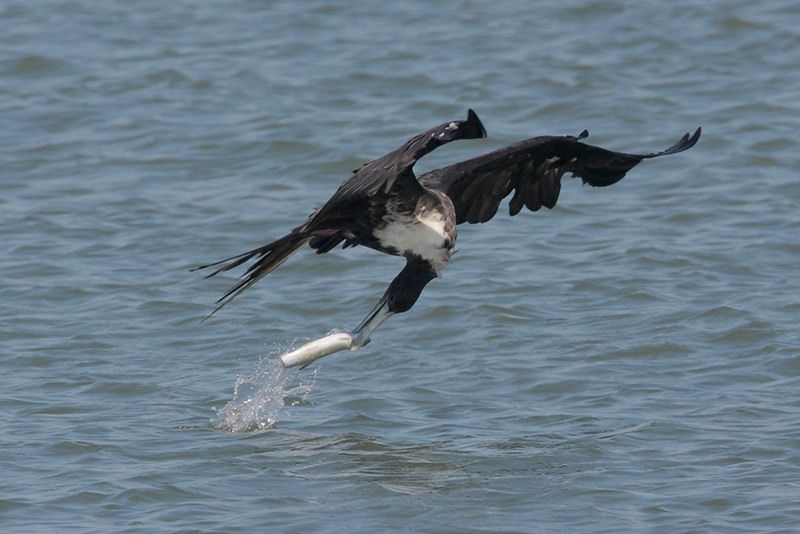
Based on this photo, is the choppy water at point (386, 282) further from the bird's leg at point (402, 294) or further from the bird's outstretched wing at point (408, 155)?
the bird's outstretched wing at point (408, 155)

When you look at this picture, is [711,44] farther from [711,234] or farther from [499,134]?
[711,234]

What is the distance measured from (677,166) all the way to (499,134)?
167cm

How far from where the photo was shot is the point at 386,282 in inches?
455

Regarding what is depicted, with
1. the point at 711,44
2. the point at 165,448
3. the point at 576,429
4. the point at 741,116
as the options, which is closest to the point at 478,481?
the point at 576,429

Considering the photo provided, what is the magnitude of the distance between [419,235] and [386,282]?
327 centimetres

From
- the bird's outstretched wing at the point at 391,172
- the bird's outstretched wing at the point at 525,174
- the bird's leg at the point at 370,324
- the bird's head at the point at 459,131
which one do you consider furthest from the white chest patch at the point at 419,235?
the bird's head at the point at 459,131

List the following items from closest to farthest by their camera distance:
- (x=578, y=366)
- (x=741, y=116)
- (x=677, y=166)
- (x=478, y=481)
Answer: (x=478, y=481) < (x=578, y=366) < (x=677, y=166) < (x=741, y=116)

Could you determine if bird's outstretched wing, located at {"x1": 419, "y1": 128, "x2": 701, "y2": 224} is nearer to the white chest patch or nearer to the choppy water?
the white chest patch

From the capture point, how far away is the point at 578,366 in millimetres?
9859

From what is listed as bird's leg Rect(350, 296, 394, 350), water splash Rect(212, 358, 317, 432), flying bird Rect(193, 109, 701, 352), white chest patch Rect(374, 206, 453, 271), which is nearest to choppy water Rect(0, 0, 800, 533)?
water splash Rect(212, 358, 317, 432)

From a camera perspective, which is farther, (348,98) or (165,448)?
(348,98)

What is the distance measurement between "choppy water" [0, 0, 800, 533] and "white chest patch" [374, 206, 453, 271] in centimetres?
100

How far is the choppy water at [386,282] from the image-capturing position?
7945mm

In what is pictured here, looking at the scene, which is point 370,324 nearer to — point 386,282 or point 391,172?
point 391,172
